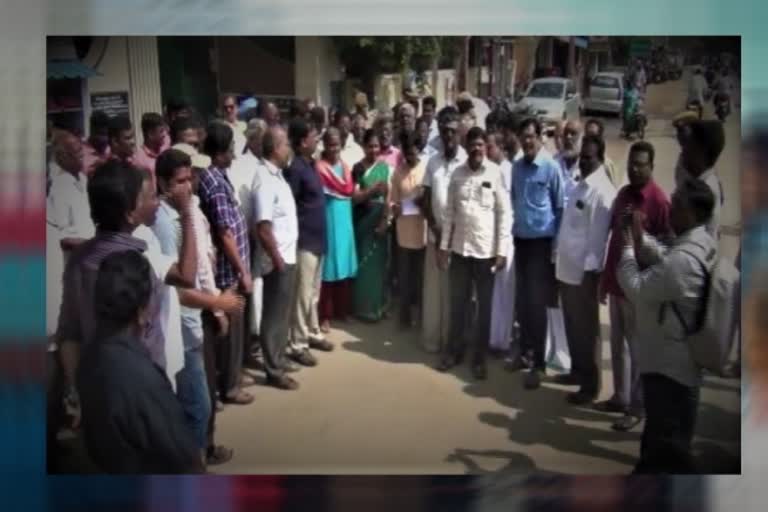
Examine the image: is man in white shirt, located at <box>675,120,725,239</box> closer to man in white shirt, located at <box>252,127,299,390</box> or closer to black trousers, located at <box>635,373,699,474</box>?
black trousers, located at <box>635,373,699,474</box>

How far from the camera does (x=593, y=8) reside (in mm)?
3549

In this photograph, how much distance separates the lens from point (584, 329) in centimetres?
378

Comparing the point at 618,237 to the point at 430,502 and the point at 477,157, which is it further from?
the point at 430,502

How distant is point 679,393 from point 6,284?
2.53 metres

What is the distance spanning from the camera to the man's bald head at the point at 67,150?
11.9 feet

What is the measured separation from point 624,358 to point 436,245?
833 mm

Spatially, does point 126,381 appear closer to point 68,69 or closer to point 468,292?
point 68,69

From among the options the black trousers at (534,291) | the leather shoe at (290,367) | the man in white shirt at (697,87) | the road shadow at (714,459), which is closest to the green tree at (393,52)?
Result: the black trousers at (534,291)

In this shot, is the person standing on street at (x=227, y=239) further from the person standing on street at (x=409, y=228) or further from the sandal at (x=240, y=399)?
the person standing on street at (x=409, y=228)

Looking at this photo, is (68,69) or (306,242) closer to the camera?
(68,69)

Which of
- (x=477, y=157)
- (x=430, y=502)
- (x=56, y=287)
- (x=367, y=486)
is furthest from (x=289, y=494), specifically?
(x=477, y=157)

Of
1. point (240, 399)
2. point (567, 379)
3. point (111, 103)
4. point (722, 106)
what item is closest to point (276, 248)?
point (240, 399)

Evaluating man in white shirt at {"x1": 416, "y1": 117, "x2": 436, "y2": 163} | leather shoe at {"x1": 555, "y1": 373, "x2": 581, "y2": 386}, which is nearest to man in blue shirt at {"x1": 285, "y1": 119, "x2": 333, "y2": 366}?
man in white shirt at {"x1": 416, "y1": 117, "x2": 436, "y2": 163}

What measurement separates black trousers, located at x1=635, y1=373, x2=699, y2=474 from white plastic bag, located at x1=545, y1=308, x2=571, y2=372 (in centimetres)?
30
